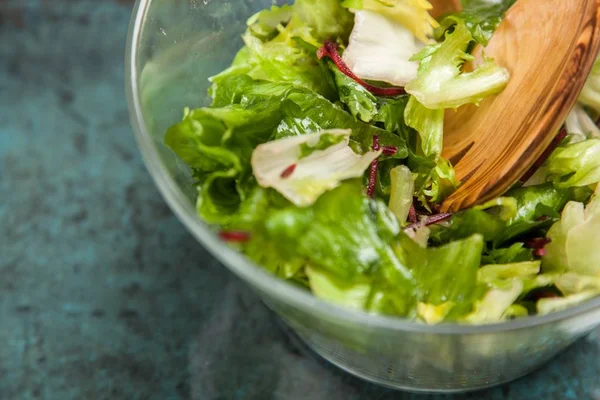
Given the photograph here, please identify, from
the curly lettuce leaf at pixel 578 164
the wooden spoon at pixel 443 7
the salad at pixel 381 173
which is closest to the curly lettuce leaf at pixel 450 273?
the salad at pixel 381 173

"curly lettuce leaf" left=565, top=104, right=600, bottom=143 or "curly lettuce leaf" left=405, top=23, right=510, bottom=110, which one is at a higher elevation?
"curly lettuce leaf" left=405, top=23, right=510, bottom=110

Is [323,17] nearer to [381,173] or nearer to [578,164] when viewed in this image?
[381,173]

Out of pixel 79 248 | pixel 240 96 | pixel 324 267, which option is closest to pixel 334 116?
pixel 240 96

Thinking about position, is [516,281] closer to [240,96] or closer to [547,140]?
[547,140]

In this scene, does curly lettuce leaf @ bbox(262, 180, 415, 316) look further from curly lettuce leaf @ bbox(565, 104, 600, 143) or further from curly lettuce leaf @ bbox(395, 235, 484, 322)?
curly lettuce leaf @ bbox(565, 104, 600, 143)

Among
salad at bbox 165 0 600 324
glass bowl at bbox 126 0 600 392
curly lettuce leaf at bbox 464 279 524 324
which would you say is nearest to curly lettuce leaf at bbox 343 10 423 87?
salad at bbox 165 0 600 324

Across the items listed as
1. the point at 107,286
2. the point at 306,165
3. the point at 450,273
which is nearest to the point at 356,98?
the point at 306,165

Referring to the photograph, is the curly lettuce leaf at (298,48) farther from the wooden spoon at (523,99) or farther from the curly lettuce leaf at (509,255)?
the curly lettuce leaf at (509,255)
